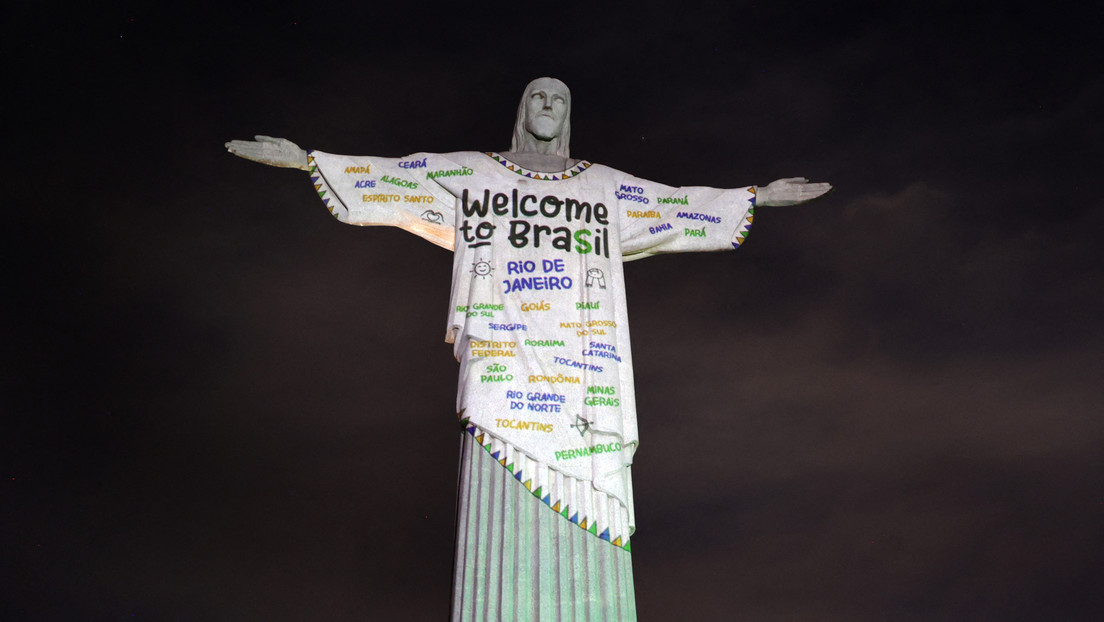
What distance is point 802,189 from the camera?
6867 millimetres

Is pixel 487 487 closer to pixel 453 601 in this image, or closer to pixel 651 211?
pixel 453 601

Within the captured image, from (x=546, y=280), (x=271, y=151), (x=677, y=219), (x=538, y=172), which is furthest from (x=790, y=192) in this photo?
(x=271, y=151)

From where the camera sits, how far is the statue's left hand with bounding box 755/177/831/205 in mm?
6844

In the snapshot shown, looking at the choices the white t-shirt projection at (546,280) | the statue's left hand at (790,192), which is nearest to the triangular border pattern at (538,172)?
the white t-shirt projection at (546,280)

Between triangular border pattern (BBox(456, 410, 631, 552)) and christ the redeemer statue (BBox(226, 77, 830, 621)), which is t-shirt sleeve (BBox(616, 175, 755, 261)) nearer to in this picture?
christ the redeemer statue (BBox(226, 77, 830, 621))

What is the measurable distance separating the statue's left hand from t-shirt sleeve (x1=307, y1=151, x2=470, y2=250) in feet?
7.13

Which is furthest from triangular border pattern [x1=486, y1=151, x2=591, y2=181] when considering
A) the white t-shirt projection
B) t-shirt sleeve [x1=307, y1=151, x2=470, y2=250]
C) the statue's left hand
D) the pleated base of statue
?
the pleated base of statue

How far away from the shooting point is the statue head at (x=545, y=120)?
6.97 metres

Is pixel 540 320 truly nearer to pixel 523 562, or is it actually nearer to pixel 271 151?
pixel 523 562

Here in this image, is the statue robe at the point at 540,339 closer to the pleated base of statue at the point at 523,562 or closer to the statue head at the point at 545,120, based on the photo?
the pleated base of statue at the point at 523,562

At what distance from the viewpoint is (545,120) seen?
6957 mm

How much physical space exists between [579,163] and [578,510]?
256 cm

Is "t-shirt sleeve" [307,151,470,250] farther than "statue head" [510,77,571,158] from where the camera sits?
No

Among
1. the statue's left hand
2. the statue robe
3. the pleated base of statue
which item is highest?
the statue's left hand
